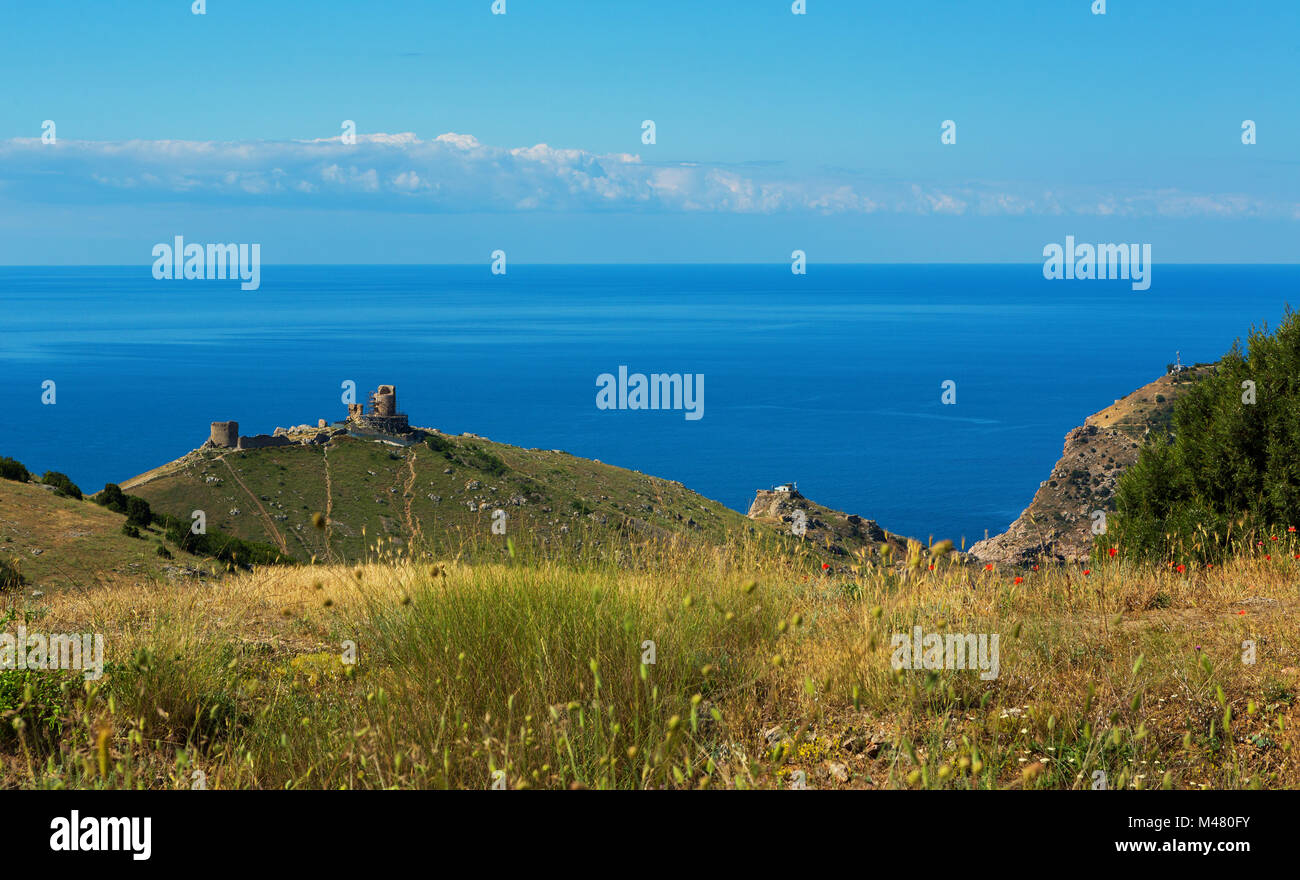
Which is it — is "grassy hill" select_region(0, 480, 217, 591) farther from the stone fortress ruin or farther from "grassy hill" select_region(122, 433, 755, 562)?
the stone fortress ruin

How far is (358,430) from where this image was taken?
81000 mm

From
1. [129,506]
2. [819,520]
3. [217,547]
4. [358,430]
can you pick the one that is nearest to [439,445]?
[358,430]

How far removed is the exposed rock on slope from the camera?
73.4 metres

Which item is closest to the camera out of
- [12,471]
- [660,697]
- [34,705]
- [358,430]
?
[660,697]

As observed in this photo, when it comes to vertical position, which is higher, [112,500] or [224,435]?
[224,435]

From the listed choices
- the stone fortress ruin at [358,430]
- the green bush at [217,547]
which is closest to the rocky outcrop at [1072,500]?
the stone fortress ruin at [358,430]

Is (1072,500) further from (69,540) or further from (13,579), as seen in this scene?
(13,579)

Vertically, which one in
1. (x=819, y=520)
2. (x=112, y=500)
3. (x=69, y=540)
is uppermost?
(x=112, y=500)

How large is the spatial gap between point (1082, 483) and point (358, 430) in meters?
62.7

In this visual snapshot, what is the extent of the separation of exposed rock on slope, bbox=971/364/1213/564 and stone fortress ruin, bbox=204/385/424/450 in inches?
1929

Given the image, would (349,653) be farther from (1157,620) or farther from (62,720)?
(1157,620)
